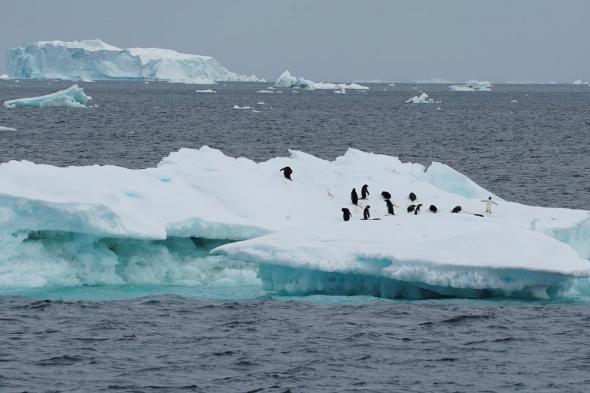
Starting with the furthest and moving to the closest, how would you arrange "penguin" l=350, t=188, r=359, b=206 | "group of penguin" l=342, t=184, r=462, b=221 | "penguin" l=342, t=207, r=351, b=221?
"penguin" l=350, t=188, r=359, b=206 < "group of penguin" l=342, t=184, r=462, b=221 < "penguin" l=342, t=207, r=351, b=221

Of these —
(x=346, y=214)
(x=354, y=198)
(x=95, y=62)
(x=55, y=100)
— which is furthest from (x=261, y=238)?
(x=95, y=62)

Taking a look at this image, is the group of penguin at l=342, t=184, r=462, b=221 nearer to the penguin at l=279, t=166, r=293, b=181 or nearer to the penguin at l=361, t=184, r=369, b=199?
the penguin at l=361, t=184, r=369, b=199

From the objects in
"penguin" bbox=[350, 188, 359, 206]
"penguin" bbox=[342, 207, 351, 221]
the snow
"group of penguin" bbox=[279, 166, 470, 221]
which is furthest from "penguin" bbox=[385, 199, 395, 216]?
the snow

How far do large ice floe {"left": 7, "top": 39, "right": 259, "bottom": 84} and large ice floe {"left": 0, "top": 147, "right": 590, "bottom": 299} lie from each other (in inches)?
5297

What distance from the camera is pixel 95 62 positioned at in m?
160

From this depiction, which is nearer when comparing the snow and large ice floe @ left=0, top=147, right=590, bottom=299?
large ice floe @ left=0, top=147, right=590, bottom=299

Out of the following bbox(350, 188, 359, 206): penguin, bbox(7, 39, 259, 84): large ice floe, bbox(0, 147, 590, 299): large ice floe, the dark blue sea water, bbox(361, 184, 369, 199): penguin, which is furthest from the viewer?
bbox(7, 39, 259, 84): large ice floe

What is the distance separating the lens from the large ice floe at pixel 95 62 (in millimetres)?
153250

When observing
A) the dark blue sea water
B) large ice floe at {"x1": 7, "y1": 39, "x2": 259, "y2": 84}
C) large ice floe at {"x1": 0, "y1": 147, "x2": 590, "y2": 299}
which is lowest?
the dark blue sea water

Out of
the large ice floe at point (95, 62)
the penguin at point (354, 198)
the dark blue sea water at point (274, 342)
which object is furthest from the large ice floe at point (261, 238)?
the large ice floe at point (95, 62)

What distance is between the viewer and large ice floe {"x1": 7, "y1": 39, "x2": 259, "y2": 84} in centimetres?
15325

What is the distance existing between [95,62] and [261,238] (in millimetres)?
145794

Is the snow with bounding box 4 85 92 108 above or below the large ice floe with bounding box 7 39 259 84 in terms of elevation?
below

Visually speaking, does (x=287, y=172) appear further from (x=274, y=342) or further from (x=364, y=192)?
(x=274, y=342)
